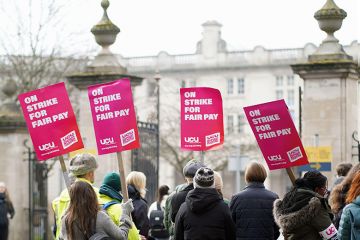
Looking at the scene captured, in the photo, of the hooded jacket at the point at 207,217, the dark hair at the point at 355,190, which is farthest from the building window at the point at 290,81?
the dark hair at the point at 355,190

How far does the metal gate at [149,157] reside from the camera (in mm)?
23295

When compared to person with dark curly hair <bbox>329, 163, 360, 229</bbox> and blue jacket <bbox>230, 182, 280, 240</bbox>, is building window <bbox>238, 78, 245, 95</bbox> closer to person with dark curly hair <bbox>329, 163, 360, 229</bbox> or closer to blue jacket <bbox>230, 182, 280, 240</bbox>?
blue jacket <bbox>230, 182, 280, 240</bbox>

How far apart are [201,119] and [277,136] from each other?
100 inches

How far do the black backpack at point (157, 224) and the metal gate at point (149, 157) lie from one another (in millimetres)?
3549

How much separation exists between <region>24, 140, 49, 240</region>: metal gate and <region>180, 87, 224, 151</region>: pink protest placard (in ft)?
30.4

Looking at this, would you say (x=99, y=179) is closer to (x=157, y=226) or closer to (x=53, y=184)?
(x=157, y=226)

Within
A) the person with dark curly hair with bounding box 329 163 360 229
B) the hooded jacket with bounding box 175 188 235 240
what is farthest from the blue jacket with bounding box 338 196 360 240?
the person with dark curly hair with bounding box 329 163 360 229

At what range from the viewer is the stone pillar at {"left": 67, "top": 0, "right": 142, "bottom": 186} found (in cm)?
2303

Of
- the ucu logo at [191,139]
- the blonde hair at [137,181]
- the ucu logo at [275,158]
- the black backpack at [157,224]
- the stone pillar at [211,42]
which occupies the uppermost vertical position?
the ucu logo at [275,158]

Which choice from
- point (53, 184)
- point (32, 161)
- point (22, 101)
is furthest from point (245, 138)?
point (22, 101)

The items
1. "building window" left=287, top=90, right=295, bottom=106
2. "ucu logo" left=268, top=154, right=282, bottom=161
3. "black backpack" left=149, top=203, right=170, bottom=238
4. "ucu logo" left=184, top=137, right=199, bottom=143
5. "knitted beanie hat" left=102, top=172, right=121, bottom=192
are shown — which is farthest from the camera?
"building window" left=287, top=90, right=295, bottom=106

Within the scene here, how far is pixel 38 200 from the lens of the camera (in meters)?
25.4

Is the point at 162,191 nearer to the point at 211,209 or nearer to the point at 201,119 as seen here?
the point at 201,119

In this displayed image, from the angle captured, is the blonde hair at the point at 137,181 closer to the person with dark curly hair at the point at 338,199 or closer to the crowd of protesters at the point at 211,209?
the crowd of protesters at the point at 211,209
